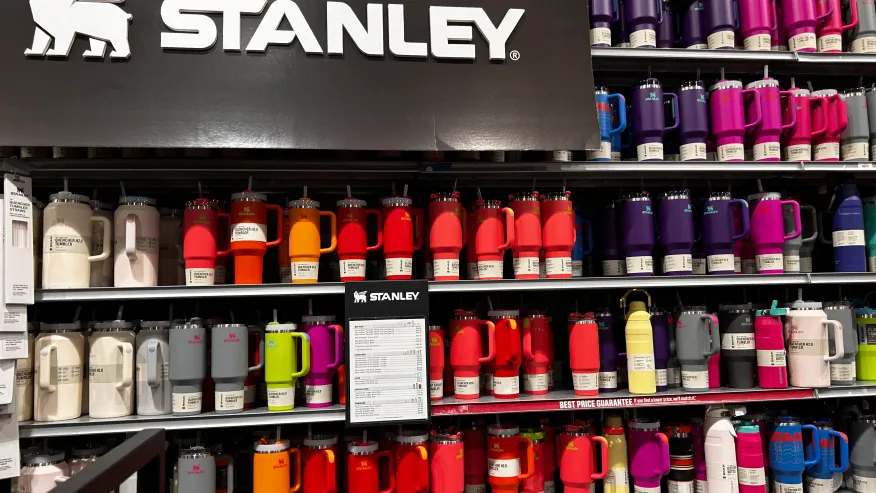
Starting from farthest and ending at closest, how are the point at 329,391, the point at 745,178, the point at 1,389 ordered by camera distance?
the point at 745,178, the point at 329,391, the point at 1,389

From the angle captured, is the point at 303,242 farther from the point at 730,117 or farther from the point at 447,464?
the point at 730,117

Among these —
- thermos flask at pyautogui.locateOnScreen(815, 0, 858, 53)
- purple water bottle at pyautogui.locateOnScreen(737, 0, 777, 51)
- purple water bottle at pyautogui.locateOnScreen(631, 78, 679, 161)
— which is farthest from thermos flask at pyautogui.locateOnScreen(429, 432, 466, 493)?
thermos flask at pyautogui.locateOnScreen(815, 0, 858, 53)

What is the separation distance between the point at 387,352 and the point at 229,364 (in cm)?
61

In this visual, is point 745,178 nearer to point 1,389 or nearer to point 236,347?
point 236,347

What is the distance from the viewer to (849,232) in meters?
2.67

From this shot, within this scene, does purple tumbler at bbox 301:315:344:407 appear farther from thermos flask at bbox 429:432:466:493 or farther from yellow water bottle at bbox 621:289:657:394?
yellow water bottle at bbox 621:289:657:394

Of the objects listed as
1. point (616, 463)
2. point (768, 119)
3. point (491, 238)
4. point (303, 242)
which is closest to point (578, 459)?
point (616, 463)

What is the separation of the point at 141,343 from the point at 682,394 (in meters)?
2.20

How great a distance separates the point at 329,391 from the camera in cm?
235

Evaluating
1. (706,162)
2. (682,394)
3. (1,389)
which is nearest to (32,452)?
(1,389)

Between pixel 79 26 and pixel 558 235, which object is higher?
pixel 79 26

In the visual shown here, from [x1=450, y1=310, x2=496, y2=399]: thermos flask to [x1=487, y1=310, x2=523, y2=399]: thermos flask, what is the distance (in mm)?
31

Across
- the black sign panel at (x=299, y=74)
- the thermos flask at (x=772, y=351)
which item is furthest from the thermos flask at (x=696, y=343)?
the black sign panel at (x=299, y=74)

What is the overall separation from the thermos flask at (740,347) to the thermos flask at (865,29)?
4.53 ft
